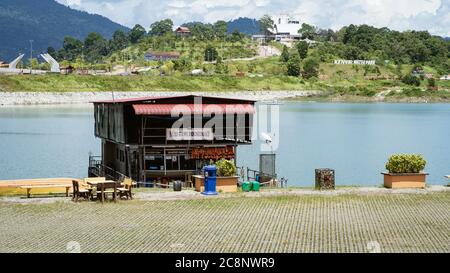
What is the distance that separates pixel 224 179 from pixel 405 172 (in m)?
7.22

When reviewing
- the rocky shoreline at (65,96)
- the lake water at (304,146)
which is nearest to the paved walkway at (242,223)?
the lake water at (304,146)

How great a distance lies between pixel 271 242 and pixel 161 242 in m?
2.92

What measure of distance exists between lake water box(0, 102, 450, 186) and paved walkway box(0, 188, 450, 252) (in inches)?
778

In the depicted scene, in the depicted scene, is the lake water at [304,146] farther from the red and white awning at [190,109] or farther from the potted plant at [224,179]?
the potted plant at [224,179]

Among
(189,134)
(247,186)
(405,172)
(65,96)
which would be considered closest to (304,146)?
(189,134)

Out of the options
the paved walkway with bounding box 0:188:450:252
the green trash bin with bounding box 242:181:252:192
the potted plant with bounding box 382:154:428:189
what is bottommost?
the paved walkway with bounding box 0:188:450:252

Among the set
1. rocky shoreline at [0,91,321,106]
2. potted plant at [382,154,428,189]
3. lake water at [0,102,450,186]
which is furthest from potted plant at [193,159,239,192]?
rocky shoreline at [0,91,321,106]

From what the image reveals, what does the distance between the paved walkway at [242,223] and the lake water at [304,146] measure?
1976cm

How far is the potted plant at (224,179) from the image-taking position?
30156 mm

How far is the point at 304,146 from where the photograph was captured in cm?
7806

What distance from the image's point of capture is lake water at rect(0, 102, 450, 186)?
55147 mm

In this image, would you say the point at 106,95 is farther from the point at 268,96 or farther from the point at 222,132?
the point at 222,132

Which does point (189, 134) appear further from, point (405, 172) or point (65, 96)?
point (65, 96)

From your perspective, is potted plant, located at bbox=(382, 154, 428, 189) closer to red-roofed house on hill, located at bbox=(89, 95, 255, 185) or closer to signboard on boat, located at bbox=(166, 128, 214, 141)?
red-roofed house on hill, located at bbox=(89, 95, 255, 185)
